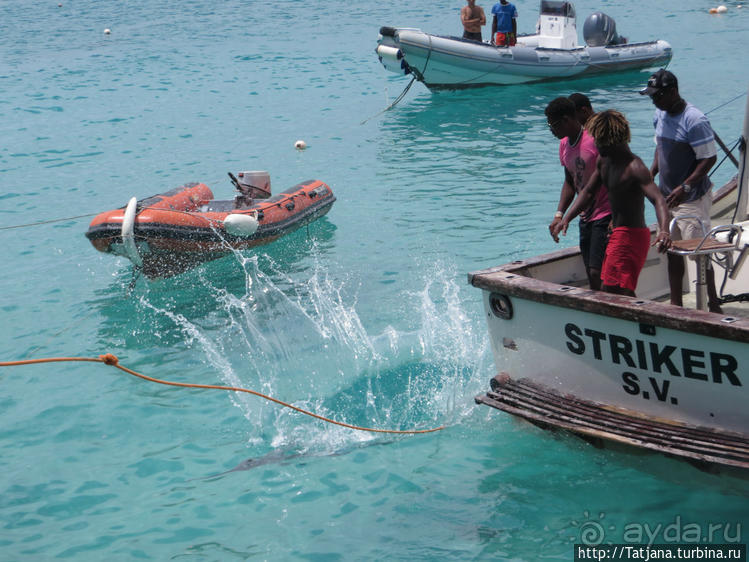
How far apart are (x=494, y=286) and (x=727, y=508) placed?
2064 millimetres

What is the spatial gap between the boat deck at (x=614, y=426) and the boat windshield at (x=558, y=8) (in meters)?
17.3

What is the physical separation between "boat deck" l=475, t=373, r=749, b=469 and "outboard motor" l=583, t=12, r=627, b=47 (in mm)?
18061

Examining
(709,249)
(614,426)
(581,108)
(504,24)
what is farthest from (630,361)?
(504,24)

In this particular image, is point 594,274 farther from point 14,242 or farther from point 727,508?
point 14,242

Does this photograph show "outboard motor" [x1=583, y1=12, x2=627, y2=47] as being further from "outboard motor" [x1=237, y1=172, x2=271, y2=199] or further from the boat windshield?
"outboard motor" [x1=237, y1=172, x2=271, y2=199]

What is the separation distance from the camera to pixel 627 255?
18.1 feet

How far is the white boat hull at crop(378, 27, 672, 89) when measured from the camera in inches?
786

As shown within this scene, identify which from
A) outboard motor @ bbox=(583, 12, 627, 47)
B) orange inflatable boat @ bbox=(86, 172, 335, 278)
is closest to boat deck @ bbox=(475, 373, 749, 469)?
orange inflatable boat @ bbox=(86, 172, 335, 278)

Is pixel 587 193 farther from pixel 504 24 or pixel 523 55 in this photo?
pixel 504 24

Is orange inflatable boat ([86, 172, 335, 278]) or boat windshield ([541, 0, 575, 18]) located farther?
boat windshield ([541, 0, 575, 18])

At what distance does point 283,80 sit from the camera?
2552 centimetres

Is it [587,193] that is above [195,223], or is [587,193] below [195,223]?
above

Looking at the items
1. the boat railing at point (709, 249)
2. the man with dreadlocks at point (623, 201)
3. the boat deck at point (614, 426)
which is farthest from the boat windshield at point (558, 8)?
the boat deck at point (614, 426)

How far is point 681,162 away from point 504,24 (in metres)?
15.3
